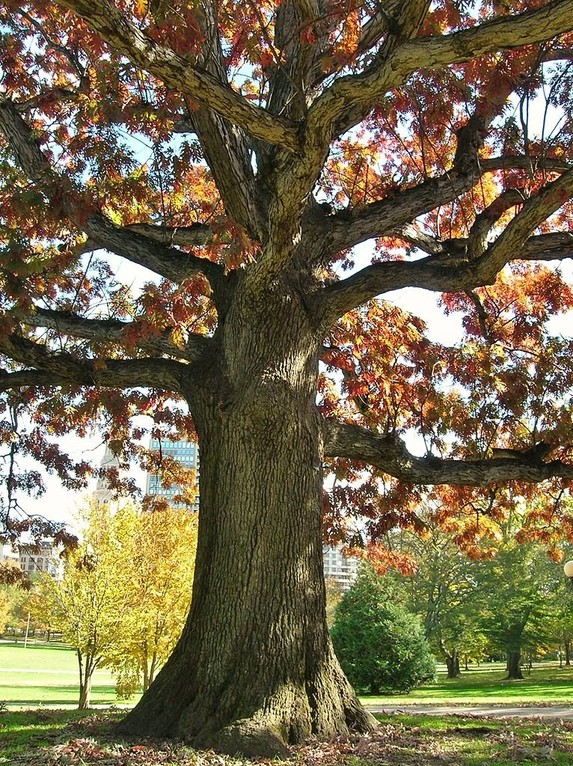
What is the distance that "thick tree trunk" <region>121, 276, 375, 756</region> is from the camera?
4930 millimetres

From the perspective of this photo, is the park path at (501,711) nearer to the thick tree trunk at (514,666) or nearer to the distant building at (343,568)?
the distant building at (343,568)

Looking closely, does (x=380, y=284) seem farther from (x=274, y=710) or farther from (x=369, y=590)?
(x=369, y=590)

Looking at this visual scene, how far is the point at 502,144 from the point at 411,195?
1778 mm

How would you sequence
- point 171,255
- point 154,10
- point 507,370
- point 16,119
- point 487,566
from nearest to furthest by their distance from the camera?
point 154,10
point 16,119
point 171,255
point 507,370
point 487,566

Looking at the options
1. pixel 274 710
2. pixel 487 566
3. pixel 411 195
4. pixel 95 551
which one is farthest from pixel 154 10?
pixel 487 566

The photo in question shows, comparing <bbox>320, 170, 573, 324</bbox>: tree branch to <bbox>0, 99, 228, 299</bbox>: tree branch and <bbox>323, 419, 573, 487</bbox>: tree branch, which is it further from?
<bbox>323, 419, 573, 487</bbox>: tree branch

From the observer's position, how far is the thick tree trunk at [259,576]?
4.93 meters

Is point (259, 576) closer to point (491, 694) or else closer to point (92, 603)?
point (92, 603)

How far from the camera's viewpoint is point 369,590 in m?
23.6

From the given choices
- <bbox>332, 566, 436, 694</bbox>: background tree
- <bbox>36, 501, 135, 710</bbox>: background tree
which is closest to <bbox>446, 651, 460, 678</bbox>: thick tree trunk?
<bbox>332, 566, 436, 694</bbox>: background tree

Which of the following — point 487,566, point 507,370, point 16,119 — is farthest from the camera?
point 487,566

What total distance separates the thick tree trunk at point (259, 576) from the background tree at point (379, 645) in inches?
711

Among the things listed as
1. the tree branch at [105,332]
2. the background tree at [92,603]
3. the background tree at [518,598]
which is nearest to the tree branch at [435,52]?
the tree branch at [105,332]

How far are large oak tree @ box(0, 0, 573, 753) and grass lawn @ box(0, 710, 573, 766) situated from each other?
0.85ft
